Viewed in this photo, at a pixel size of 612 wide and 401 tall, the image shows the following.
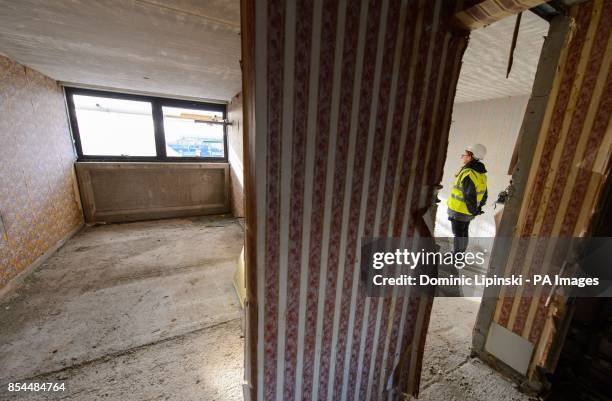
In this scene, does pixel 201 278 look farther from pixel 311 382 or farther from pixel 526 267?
Answer: pixel 526 267

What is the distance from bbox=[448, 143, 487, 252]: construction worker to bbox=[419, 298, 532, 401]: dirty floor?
116cm

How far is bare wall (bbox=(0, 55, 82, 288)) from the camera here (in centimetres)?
268

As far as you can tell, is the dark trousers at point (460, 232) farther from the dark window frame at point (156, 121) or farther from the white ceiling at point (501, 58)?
the dark window frame at point (156, 121)

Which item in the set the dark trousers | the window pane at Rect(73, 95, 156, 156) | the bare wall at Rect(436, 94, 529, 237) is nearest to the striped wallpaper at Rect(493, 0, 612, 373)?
the dark trousers

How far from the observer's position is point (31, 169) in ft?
10.2

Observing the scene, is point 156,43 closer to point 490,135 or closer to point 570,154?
point 570,154

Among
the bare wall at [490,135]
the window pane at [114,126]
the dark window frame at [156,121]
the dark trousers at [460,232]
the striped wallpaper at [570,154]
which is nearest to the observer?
the striped wallpaper at [570,154]

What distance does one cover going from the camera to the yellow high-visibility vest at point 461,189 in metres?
2.82

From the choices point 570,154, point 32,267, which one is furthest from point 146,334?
point 570,154

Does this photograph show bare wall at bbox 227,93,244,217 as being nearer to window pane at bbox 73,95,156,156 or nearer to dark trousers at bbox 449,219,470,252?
window pane at bbox 73,95,156,156

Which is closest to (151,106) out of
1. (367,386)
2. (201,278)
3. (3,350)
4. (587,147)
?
(201,278)

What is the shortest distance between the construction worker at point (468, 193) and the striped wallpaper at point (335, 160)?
77.5 inches

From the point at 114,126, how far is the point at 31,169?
5.84ft

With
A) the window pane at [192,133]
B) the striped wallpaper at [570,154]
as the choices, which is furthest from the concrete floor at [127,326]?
the window pane at [192,133]
